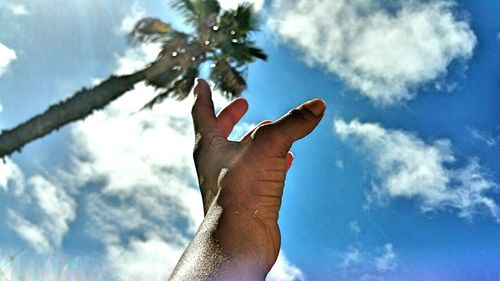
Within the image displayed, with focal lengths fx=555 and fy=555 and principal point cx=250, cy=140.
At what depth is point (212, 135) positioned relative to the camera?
2.42 metres

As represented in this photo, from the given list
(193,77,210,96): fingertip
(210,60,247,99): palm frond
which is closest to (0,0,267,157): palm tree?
(210,60,247,99): palm frond

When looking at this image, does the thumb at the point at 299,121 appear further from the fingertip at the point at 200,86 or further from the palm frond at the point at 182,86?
the palm frond at the point at 182,86

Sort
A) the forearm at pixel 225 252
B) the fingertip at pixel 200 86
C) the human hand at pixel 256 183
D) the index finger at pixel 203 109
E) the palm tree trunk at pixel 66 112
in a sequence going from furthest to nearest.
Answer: the palm tree trunk at pixel 66 112 → the fingertip at pixel 200 86 → the index finger at pixel 203 109 → the human hand at pixel 256 183 → the forearm at pixel 225 252

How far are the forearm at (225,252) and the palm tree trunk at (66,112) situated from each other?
960 cm

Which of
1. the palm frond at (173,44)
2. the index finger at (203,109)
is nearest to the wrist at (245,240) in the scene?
the index finger at (203,109)

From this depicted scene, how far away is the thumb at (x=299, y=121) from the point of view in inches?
77.9

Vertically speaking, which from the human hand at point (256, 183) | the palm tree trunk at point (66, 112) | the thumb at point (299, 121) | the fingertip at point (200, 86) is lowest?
the human hand at point (256, 183)

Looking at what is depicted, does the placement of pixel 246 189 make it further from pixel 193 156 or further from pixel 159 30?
pixel 159 30

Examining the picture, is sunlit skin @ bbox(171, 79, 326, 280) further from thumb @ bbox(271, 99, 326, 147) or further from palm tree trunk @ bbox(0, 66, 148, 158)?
palm tree trunk @ bbox(0, 66, 148, 158)

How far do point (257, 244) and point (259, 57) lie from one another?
12.2m

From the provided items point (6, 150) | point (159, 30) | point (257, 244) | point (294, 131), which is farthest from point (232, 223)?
point (159, 30)

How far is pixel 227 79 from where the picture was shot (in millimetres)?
13336

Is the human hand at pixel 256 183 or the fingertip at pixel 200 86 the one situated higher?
the fingertip at pixel 200 86

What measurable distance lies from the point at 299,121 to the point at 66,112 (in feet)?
32.2
